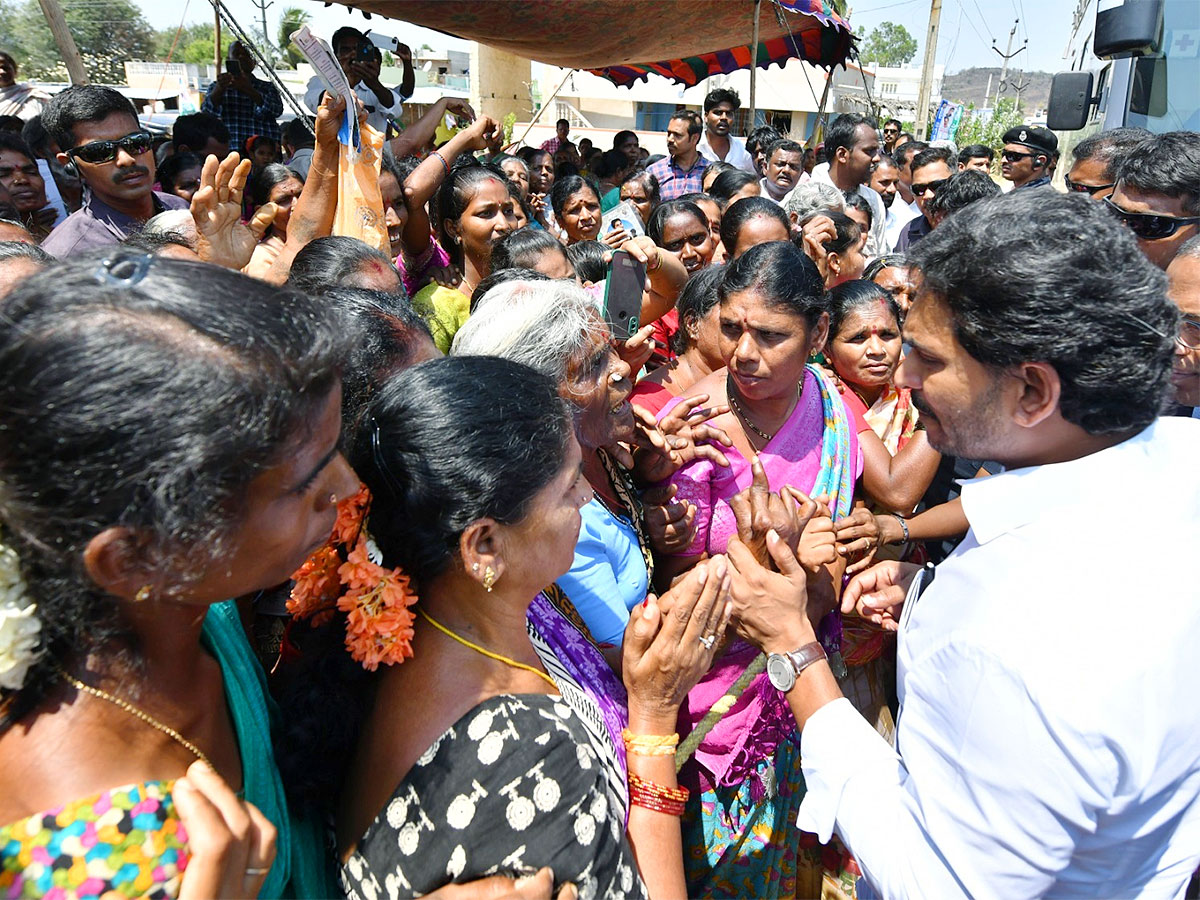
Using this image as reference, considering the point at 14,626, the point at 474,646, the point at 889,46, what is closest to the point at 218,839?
the point at 14,626

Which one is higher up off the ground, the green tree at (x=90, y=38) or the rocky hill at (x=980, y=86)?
the rocky hill at (x=980, y=86)

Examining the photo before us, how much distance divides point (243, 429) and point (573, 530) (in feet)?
2.32

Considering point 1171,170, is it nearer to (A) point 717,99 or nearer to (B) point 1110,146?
(B) point 1110,146

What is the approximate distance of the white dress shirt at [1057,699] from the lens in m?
1.22

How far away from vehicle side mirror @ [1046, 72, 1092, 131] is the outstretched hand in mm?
5518

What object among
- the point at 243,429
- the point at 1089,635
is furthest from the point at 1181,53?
Answer: the point at 243,429

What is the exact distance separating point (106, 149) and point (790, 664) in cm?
388

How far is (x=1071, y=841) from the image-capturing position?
126 cm

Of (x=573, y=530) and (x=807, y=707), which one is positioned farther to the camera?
(x=807, y=707)

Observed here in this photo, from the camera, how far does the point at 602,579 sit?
76.9 inches

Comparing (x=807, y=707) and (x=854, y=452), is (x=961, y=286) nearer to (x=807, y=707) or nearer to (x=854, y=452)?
(x=807, y=707)

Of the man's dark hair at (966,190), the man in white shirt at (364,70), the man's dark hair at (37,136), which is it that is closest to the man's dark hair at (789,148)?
the man's dark hair at (966,190)

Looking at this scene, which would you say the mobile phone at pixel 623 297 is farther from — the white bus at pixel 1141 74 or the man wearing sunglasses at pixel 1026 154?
the man wearing sunglasses at pixel 1026 154

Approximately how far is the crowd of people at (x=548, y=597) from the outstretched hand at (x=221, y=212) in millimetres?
620
